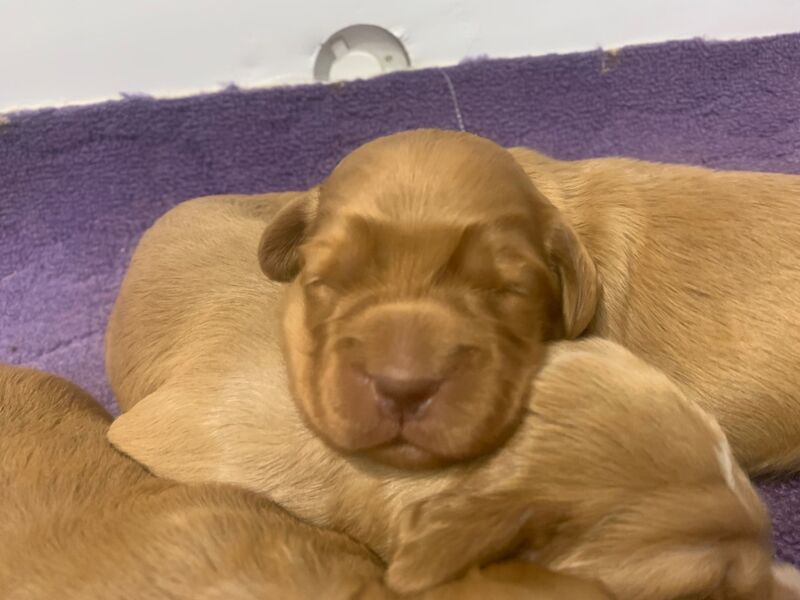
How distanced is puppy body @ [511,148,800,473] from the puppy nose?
21.8 inches

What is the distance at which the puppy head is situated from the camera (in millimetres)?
1622

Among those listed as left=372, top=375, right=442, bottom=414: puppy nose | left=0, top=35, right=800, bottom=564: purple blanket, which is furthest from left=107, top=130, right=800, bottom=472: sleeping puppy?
left=0, top=35, right=800, bottom=564: purple blanket

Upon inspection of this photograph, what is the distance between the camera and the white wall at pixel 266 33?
10.1 ft

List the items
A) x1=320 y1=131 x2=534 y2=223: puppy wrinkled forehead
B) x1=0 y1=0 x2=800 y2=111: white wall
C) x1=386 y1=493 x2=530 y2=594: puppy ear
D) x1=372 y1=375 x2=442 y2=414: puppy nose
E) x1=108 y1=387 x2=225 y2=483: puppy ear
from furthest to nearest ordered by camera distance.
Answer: x1=0 y1=0 x2=800 y2=111: white wall, x1=108 y1=387 x2=225 y2=483: puppy ear, x1=320 y1=131 x2=534 y2=223: puppy wrinkled forehead, x1=372 y1=375 x2=442 y2=414: puppy nose, x1=386 y1=493 x2=530 y2=594: puppy ear

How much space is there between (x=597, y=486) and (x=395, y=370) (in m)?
0.38

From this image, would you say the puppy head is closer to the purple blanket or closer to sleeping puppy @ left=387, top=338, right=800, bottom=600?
sleeping puppy @ left=387, top=338, right=800, bottom=600

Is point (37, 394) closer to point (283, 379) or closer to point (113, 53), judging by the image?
point (283, 379)

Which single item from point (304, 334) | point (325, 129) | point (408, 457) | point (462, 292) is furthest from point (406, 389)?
point (325, 129)

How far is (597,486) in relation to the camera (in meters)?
1.53

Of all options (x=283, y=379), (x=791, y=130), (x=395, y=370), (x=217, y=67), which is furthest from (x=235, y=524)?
(x=791, y=130)

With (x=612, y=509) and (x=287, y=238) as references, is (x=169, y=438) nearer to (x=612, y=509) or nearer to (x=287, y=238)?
(x=287, y=238)

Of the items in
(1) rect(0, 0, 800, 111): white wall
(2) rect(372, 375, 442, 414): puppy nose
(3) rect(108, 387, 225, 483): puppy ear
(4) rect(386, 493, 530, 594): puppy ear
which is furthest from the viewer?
(1) rect(0, 0, 800, 111): white wall

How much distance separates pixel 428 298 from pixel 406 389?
21 cm

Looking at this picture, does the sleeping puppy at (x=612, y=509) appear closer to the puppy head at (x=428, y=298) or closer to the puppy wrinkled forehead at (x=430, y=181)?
the puppy head at (x=428, y=298)
